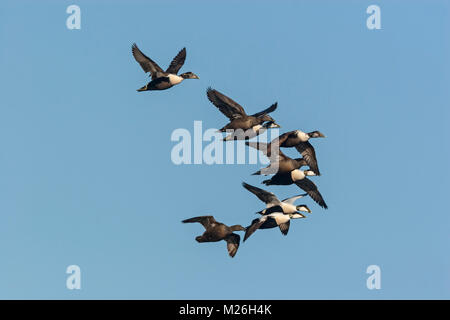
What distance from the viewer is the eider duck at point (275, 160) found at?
2934 centimetres

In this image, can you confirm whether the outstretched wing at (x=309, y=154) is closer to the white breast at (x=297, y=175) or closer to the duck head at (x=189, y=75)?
the white breast at (x=297, y=175)

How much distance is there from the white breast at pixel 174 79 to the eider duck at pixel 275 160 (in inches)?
139

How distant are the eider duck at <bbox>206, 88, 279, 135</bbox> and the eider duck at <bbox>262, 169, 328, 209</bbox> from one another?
161 centimetres

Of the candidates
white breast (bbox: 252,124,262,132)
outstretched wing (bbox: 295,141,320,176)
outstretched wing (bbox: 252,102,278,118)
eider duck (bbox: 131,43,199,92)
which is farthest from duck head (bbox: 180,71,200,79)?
outstretched wing (bbox: 295,141,320,176)

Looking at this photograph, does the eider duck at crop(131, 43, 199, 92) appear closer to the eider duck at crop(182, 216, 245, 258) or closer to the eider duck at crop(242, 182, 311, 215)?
the eider duck at crop(242, 182, 311, 215)

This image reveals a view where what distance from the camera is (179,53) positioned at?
31781 mm

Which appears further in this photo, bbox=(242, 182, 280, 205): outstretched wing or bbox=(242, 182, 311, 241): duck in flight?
bbox=(242, 182, 280, 205): outstretched wing

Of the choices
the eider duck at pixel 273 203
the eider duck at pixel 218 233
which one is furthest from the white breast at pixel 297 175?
the eider duck at pixel 218 233

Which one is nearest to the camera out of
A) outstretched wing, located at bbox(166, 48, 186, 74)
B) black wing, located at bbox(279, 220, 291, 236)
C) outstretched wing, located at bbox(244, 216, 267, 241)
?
outstretched wing, located at bbox(244, 216, 267, 241)

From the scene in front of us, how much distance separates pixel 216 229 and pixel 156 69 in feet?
19.5

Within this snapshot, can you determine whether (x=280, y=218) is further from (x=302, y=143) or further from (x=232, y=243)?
(x=302, y=143)

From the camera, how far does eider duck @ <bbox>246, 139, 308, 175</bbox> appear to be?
2934cm

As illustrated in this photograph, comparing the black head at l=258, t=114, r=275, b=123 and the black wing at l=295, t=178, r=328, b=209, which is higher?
the black head at l=258, t=114, r=275, b=123

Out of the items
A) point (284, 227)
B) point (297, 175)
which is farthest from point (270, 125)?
point (284, 227)
